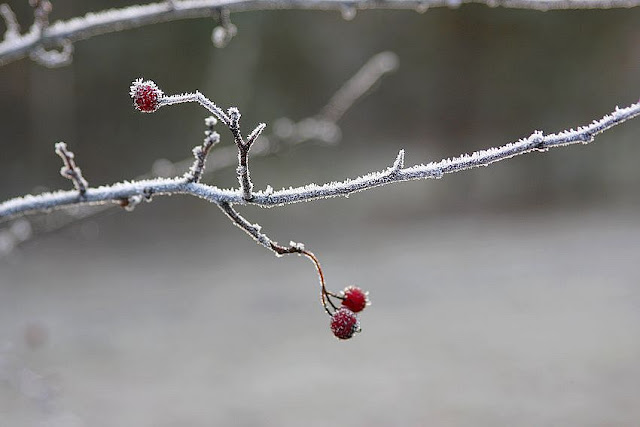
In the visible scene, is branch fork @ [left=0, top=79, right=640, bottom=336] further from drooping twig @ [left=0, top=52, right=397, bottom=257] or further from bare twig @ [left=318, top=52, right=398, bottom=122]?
bare twig @ [left=318, top=52, right=398, bottom=122]

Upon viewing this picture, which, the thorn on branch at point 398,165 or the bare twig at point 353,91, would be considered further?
the bare twig at point 353,91

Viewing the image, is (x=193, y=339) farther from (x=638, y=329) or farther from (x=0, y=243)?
(x=0, y=243)

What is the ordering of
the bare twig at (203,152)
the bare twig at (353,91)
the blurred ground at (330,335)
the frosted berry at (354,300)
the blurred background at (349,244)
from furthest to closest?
the blurred background at (349,244)
the blurred ground at (330,335)
the bare twig at (353,91)
the frosted berry at (354,300)
the bare twig at (203,152)

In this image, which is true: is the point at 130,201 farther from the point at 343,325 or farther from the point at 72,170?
the point at 343,325

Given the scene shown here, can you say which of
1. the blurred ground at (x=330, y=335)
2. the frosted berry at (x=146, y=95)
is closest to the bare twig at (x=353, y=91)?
the frosted berry at (x=146, y=95)

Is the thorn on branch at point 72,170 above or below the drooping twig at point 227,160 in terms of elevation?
below

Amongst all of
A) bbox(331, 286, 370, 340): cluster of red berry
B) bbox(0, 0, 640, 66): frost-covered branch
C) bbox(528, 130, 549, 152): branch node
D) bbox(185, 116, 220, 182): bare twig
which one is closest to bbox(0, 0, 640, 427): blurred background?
bbox(0, 0, 640, 66): frost-covered branch

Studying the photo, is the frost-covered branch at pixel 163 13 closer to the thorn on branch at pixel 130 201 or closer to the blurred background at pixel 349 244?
the thorn on branch at pixel 130 201
